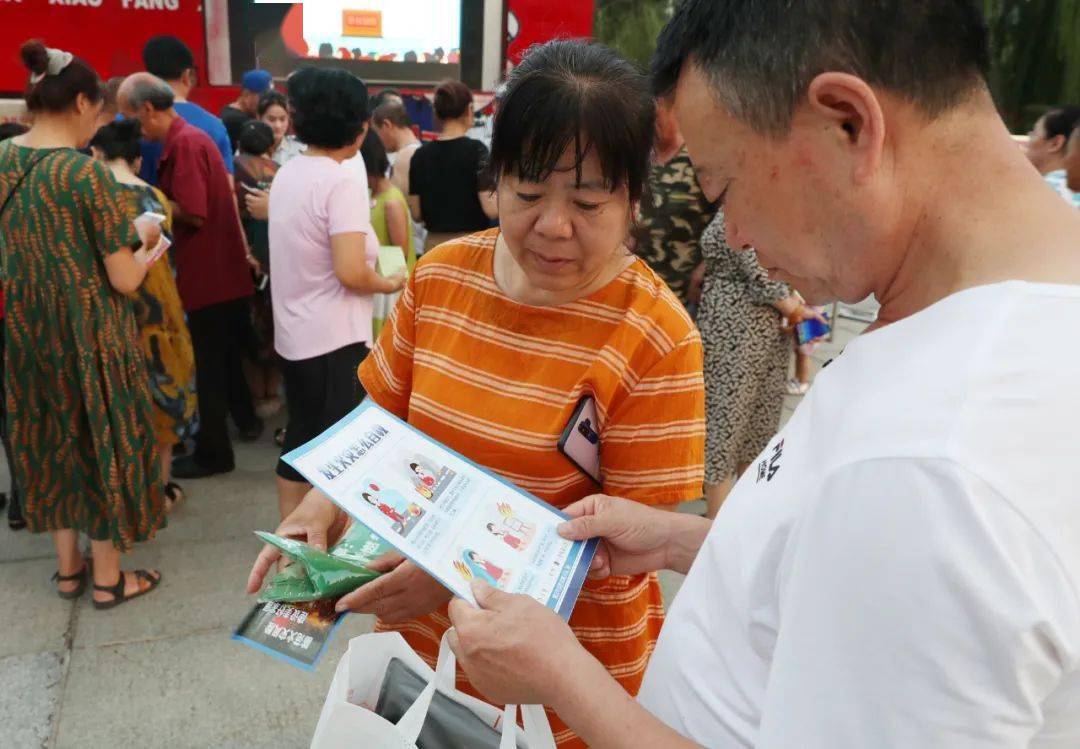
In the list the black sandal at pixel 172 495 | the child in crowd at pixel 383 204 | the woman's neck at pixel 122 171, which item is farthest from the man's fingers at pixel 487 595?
the black sandal at pixel 172 495

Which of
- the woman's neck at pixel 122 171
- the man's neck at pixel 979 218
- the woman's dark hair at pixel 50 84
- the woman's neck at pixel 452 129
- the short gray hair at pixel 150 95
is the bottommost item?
the woman's neck at pixel 122 171

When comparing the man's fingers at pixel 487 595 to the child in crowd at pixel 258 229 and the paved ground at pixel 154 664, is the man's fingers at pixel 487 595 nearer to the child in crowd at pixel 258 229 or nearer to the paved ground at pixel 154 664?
the paved ground at pixel 154 664

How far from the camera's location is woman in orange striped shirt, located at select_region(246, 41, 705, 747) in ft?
3.97

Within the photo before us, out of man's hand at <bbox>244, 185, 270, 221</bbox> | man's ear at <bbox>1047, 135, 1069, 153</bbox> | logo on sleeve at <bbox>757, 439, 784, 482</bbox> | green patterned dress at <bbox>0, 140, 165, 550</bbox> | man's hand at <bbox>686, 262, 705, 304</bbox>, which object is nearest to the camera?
logo on sleeve at <bbox>757, 439, 784, 482</bbox>

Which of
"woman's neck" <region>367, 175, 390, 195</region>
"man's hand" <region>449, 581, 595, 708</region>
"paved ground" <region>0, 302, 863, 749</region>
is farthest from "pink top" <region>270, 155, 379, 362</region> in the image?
"man's hand" <region>449, 581, 595, 708</region>

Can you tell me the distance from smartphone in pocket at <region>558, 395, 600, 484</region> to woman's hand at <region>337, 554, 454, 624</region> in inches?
11.6

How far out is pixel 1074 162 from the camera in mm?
4211

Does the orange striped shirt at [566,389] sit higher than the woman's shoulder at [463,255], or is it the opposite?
the woman's shoulder at [463,255]

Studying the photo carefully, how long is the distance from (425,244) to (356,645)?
3.85 meters

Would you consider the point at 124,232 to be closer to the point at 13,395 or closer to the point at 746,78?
the point at 13,395

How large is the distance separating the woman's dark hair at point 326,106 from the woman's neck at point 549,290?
1.74 meters

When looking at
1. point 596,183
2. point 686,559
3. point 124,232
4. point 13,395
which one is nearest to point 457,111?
point 124,232

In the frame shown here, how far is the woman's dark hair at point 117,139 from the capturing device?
122 inches

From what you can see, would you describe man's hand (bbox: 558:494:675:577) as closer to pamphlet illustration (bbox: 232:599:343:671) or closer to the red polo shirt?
pamphlet illustration (bbox: 232:599:343:671)
